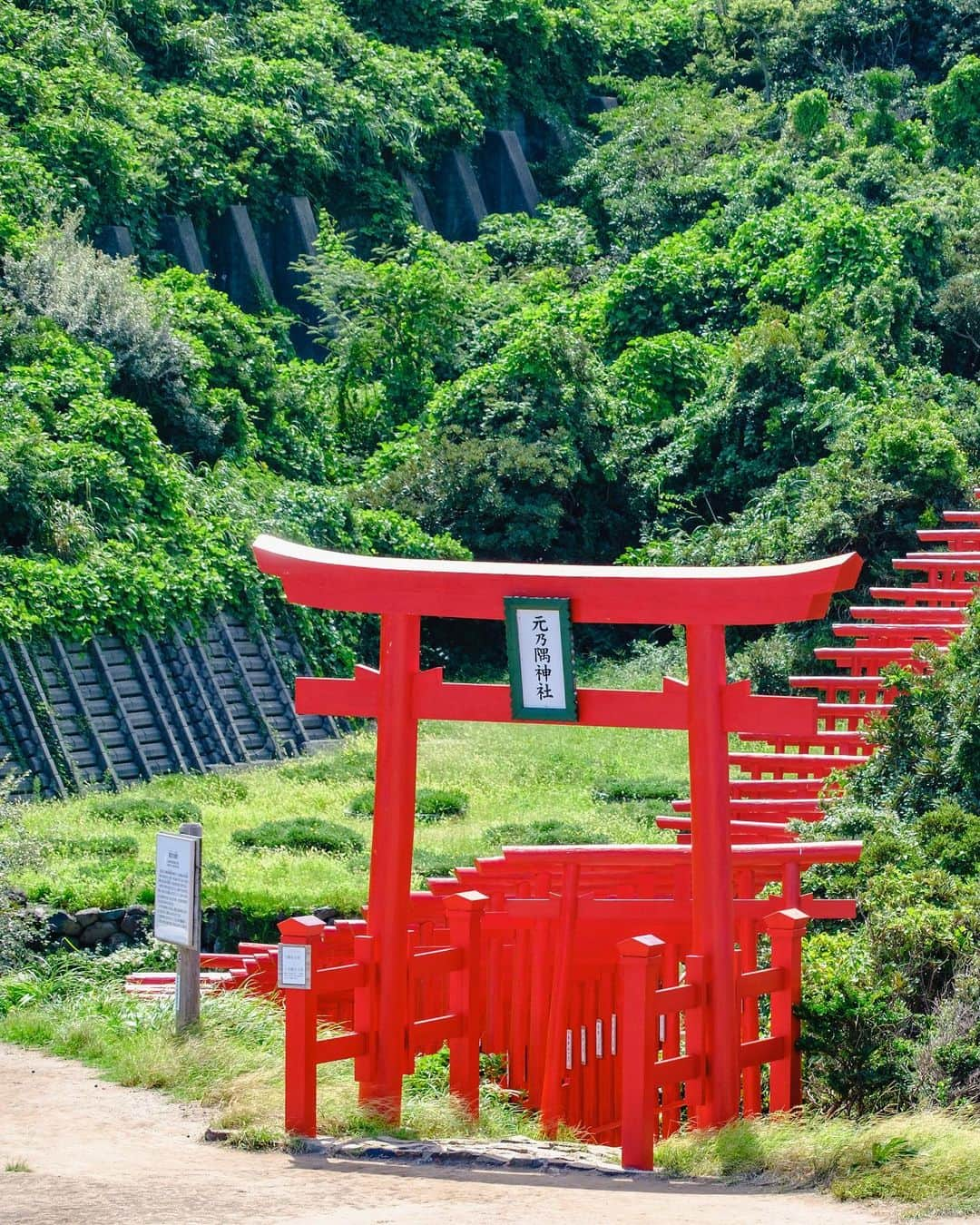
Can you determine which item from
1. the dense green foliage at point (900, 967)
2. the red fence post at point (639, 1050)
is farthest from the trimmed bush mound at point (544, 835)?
the red fence post at point (639, 1050)

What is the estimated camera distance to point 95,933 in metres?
14.8

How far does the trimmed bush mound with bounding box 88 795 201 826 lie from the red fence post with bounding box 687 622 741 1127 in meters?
10.3

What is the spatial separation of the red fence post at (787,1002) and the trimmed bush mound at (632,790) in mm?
10209

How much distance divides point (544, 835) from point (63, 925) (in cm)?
476

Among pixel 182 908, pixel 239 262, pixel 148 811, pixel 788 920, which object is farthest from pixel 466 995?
pixel 239 262

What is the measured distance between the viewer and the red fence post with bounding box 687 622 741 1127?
30.5 feet

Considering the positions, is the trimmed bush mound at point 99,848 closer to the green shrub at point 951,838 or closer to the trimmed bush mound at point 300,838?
the trimmed bush mound at point 300,838

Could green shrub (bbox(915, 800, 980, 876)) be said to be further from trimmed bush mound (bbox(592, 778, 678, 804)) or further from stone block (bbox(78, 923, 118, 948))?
trimmed bush mound (bbox(592, 778, 678, 804))

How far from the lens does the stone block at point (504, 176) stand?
43.2 m

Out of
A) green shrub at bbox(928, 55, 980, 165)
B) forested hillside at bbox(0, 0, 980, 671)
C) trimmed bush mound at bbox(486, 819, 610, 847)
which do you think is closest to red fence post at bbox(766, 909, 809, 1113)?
trimmed bush mound at bbox(486, 819, 610, 847)

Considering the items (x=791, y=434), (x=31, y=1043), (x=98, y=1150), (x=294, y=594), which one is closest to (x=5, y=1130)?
(x=98, y=1150)

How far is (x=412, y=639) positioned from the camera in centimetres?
1004

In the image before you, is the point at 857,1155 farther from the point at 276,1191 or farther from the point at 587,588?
the point at 587,588

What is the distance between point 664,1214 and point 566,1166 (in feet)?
3.66
